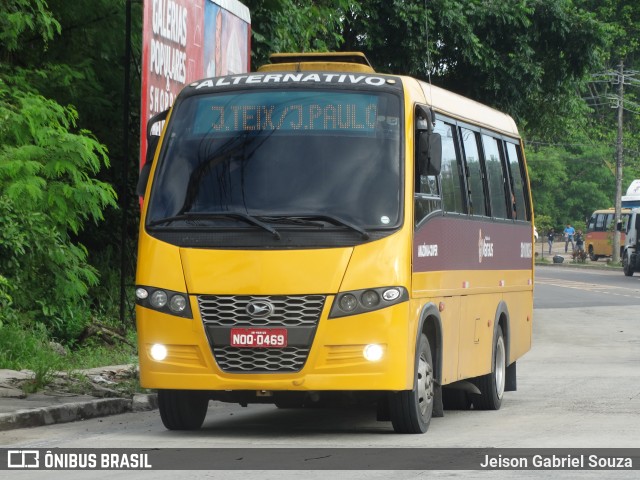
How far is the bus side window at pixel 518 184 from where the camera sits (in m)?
17.0

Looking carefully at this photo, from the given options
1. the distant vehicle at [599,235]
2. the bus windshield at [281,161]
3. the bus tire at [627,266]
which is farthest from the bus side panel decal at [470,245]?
the distant vehicle at [599,235]

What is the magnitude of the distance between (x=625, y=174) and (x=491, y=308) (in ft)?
254

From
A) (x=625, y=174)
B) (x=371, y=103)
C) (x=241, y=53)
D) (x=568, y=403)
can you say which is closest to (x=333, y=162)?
(x=371, y=103)

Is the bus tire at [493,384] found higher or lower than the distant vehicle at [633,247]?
lower

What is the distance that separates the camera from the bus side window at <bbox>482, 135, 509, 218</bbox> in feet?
50.9

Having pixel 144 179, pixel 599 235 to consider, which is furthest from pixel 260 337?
pixel 599 235

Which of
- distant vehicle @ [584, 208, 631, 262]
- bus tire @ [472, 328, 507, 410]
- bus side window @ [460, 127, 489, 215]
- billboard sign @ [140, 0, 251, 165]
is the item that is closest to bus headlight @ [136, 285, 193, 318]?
bus side window @ [460, 127, 489, 215]

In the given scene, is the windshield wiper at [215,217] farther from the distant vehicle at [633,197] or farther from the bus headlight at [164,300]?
the distant vehicle at [633,197]

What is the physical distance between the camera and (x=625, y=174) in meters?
90.9

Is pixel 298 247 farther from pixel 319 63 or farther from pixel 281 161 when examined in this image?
pixel 319 63

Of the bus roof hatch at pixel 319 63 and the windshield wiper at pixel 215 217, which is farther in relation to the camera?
the bus roof hatch at pixel 319 63

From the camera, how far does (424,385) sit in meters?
12.3

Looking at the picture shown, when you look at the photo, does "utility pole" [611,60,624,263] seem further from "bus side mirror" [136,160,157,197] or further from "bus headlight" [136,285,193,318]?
"bus headlight" [136,285,193,318]

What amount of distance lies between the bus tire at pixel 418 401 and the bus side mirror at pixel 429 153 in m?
1.31
